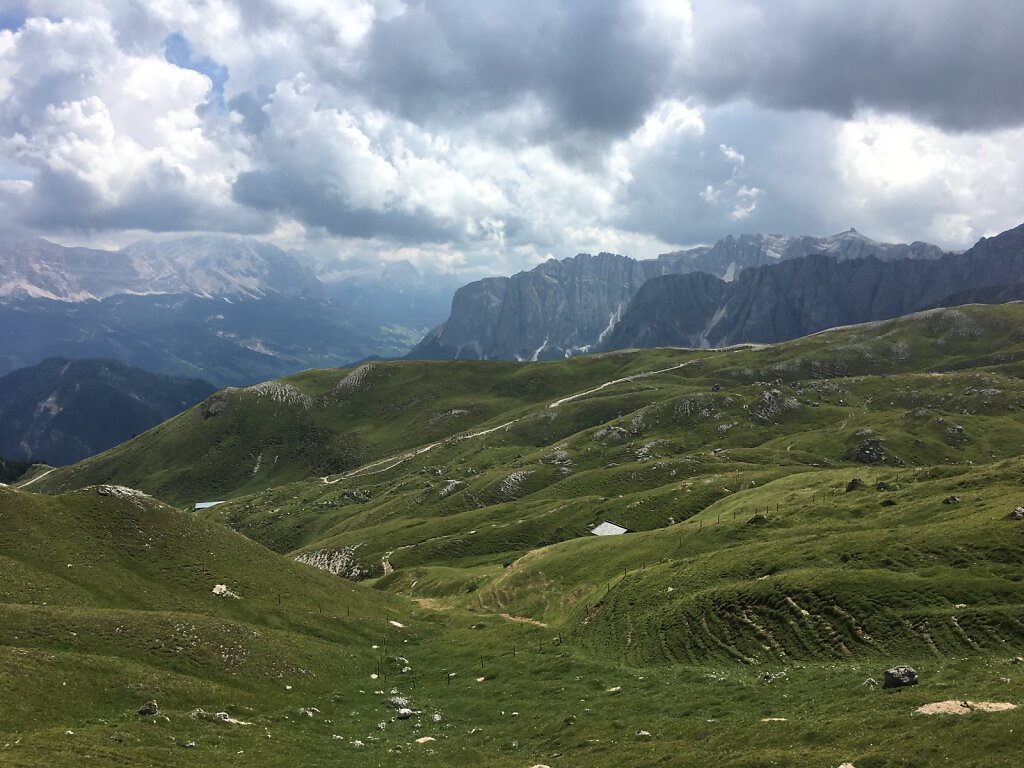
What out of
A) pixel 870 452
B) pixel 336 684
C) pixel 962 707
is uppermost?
pixel 870 452

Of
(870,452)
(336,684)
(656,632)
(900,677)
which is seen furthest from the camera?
(870,452)

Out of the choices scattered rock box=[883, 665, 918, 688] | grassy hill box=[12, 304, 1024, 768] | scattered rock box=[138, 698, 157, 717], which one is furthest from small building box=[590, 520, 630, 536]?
scattered rock box=[138, 698, 157, 717]

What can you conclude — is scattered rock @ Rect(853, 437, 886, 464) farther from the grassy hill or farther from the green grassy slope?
the green grassy slope

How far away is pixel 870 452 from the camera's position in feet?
579

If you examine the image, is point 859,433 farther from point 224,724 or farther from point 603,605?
point 224,724

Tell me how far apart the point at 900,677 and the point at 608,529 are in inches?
3539

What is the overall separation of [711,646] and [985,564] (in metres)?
24.0

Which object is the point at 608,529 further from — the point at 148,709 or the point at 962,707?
the point at 148,709

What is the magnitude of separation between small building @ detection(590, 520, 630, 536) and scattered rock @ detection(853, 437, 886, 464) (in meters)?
91.6

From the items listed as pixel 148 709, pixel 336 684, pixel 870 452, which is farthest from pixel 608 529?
pixel 870 452

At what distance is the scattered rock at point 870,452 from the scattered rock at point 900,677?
512ft

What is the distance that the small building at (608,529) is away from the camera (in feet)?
406

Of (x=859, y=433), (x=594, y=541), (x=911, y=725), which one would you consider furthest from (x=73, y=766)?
(x=859, y=433)

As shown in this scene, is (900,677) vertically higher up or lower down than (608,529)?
higher up
